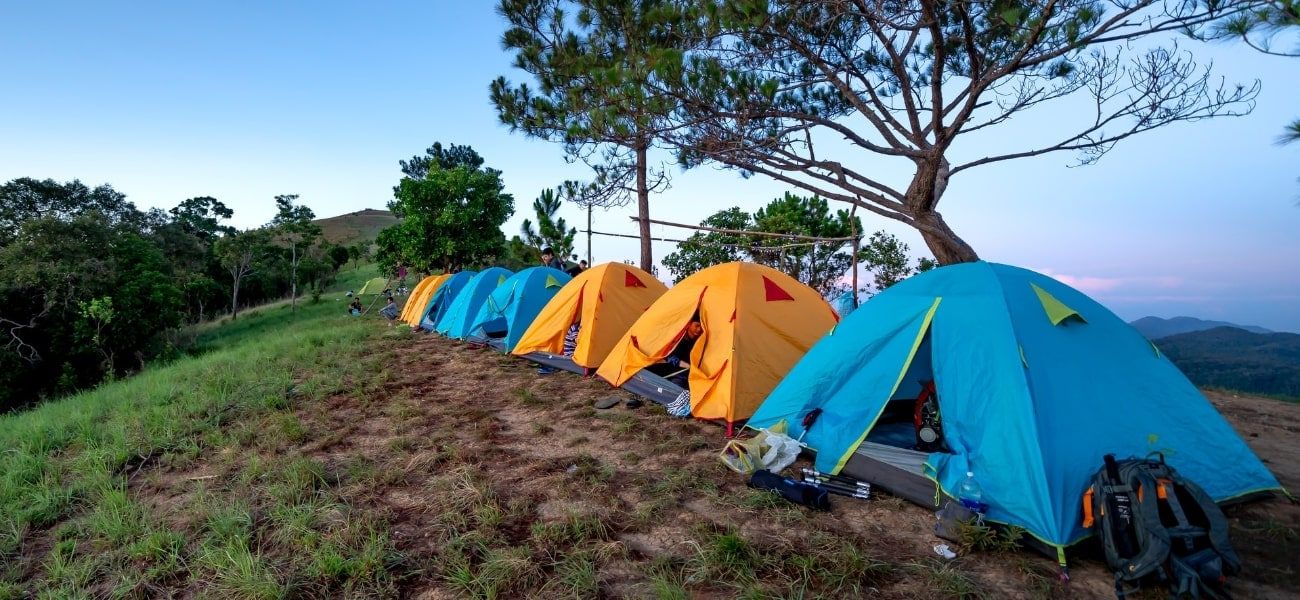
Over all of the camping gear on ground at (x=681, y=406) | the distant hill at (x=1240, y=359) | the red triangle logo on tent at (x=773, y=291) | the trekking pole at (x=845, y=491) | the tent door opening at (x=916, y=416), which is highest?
the red triangle logo on tent at (x=773, y=291)

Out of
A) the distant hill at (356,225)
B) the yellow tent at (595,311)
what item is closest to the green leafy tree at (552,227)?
the yellow tent at (595,311)

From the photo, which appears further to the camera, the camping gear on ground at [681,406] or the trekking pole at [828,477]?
the camping gear on ground at [681,406]

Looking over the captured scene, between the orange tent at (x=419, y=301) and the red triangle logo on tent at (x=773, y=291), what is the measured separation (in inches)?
460

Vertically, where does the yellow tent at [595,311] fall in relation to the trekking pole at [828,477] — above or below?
above

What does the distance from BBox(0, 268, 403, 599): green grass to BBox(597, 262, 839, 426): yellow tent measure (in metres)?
3.21

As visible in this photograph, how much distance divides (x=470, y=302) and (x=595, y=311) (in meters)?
5.12

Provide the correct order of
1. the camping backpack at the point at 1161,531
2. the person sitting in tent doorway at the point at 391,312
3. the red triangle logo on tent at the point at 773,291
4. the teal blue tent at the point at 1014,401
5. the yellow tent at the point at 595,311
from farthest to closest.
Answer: the person sitting in tent doorway at the point at 391,312, the yellow tent at the point at 595,311, the red triangle logo on tent at the point at 773,291, the teal blue tent at the point at 1014,401, the camping backpack at the point at 1161,531

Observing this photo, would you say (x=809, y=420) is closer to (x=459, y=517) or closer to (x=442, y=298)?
(x=459, y=517)

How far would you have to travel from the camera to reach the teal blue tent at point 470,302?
12.1 metres

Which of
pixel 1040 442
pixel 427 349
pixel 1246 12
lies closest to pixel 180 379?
pixel 427 349

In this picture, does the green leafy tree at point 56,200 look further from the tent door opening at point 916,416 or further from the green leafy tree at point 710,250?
the tent door opening at point 916,416

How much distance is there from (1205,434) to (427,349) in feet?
36.8

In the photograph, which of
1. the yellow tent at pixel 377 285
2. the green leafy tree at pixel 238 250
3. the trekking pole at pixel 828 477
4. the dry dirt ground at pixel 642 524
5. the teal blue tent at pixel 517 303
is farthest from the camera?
the green leafy tree at pixel 238 250

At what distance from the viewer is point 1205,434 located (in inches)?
147
